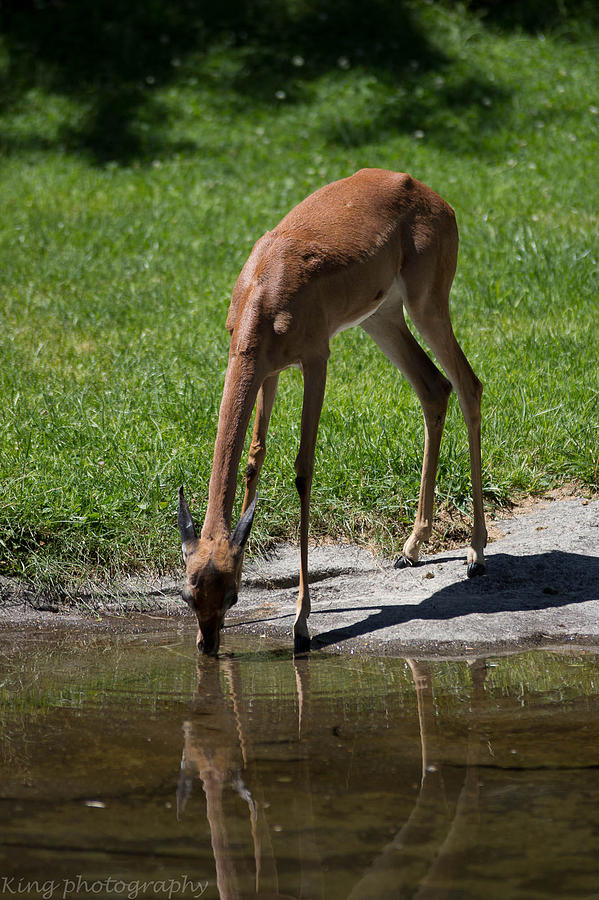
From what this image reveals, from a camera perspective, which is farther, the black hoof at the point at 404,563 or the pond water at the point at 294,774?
the black hoof at the point at 404,563

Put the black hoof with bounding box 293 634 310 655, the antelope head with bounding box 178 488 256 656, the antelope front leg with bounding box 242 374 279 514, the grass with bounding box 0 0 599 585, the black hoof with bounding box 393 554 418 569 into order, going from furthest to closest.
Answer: the grass with bounding box 0 0 599 585 → the black hoof with bounding box 393 554 418 569 → the antelope front leg with bounding box 242 374 279 514 → the black hoof with bounding box 293 634 310 655 → the antelope head with bounding box 178 488 256 656

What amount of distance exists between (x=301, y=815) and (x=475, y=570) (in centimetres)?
251

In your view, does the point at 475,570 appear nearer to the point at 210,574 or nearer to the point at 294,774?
the point at 210,574

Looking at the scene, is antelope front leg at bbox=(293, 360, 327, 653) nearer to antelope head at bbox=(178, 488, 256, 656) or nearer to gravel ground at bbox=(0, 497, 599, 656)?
gravel ground at bbox=(0, 497, 599, 656)

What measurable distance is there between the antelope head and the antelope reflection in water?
30 cm

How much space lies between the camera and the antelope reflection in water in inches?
117

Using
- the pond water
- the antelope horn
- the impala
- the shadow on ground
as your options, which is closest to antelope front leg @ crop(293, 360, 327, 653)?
the impala

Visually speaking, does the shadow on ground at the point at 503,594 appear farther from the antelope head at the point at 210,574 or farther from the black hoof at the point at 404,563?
the antelope head at the point at 210,574

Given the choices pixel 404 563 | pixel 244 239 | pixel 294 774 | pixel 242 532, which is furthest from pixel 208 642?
pixel 244 239

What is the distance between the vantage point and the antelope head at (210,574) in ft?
14.6

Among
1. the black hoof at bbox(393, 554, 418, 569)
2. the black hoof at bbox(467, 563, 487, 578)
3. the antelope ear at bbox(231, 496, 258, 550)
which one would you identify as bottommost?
the black hoof at bbox(393, 554, 418, 569)

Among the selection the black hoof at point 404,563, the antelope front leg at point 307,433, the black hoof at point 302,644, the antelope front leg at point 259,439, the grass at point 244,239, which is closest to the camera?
the black hoof at point 302,644

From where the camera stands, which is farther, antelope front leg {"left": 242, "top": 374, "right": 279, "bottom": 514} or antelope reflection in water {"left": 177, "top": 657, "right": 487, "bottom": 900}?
antelope front leg {"left": 242, "top": 374, "right": 279, "bottom": 514}

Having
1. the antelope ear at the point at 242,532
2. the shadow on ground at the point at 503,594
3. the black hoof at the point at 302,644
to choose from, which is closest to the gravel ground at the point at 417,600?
the shadow on ground at the point at 503,594
